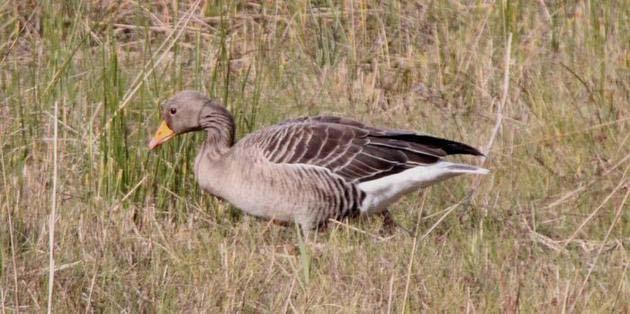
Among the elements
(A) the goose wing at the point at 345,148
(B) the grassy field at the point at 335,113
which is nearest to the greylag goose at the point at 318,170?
(A) the goose wing at the point at 345,148

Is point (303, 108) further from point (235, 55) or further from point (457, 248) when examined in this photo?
point (457, 248)

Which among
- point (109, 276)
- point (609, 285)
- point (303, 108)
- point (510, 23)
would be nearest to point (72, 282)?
point (109, 276)

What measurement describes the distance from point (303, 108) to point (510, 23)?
1.69m

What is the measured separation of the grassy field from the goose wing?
0.98 ft

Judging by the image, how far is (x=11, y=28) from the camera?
327 inches

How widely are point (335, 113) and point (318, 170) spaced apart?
4.42 feet

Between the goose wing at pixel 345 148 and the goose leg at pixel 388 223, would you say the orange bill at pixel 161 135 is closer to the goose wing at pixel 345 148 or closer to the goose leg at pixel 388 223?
the goose wing at pixel 345 148

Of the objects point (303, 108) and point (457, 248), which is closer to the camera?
point (457, 248)

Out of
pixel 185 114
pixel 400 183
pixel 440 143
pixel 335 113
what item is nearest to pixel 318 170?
pixel 400 183

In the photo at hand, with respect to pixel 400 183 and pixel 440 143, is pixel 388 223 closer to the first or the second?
pixel 400 183

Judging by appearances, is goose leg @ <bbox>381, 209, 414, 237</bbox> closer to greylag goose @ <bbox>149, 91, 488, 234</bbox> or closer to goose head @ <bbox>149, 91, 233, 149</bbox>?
greylag goose @ <bbox>149, 91, 488, 234</bbox>

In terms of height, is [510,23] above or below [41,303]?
above

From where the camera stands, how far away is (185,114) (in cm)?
630

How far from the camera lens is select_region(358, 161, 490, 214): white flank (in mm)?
5910
